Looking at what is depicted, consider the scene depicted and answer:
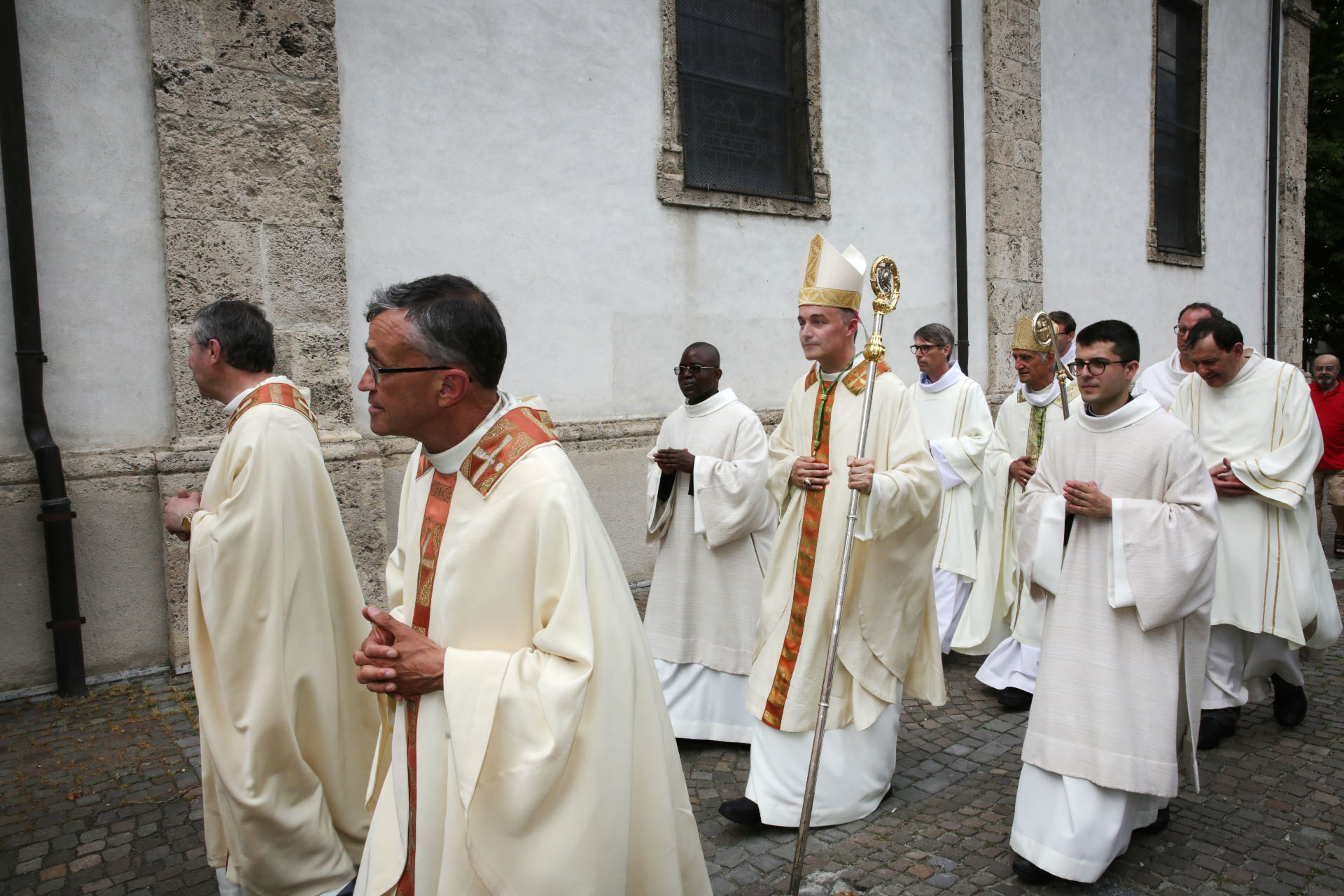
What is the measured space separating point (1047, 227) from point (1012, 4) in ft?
7.65

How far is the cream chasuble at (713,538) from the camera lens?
4.33 metres

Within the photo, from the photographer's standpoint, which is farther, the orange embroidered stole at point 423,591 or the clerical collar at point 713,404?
the clerical collar at point 713,404

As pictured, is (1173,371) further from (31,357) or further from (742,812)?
(31,357)

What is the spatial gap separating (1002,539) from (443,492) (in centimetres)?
451

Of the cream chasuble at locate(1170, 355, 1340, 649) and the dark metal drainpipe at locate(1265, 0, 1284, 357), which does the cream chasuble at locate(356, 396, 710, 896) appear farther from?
the dark metal drainpipe at locate(1265, 0, 1284, 357)

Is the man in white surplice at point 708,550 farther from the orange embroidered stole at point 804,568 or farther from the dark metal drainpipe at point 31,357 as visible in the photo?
the dark metal drainpipe at point 31,357

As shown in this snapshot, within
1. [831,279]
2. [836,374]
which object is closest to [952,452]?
[836,374]

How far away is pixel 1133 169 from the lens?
443 inches

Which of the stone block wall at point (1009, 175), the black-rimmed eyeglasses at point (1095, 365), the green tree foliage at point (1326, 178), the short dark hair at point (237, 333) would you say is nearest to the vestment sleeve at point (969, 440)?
the black-rimmed eyeglasses at point (1095, 365)

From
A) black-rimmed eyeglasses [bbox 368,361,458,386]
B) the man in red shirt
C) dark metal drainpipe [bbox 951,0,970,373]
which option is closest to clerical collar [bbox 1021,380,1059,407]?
dark metal drainpipe [bbox 951,0,970,373]

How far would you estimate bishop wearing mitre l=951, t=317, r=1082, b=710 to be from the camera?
5.21 meters

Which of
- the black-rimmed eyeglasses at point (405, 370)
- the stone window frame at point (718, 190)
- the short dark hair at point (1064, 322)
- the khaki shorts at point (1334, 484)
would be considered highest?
the stone window frame at point (718, 190)

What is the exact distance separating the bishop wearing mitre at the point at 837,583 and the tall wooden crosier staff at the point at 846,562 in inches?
2.5

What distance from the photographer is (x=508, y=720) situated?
1.70m
